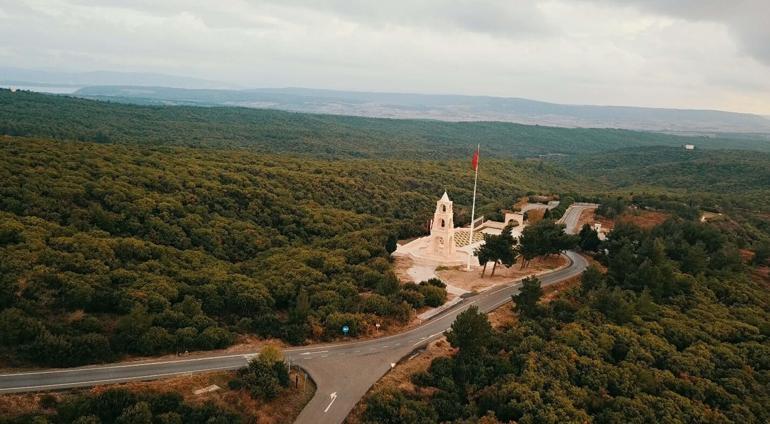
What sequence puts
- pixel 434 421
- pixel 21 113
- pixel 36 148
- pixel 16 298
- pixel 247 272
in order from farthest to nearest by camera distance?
pixel 21 113, pixel 36 148, pixel 247 272, pixel 16 298, pixel 434 421

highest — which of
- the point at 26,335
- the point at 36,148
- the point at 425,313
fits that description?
the point at 36,148

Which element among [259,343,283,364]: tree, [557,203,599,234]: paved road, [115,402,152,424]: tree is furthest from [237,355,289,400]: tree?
[557,203,599,234]: paved road

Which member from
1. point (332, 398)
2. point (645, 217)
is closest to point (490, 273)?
point (332, 398)

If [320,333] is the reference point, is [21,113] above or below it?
above

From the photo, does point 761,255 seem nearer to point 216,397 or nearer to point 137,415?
point 216,397

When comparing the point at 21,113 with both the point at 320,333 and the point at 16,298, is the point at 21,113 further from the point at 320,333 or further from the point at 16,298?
the point at 320,333

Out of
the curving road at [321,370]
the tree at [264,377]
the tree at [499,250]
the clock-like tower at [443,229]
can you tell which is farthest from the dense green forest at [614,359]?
the clock-like tower at [443,229]

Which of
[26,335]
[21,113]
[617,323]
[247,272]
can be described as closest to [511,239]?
[617,323]
